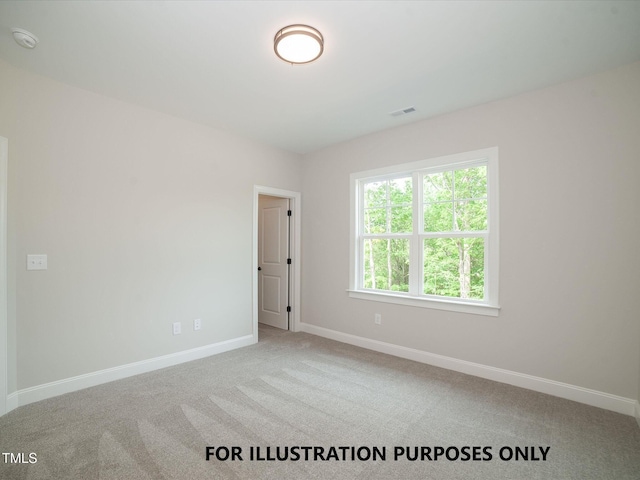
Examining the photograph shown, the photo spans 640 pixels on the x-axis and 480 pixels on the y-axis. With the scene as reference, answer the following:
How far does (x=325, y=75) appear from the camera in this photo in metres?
2.67

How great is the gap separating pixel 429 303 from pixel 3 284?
385 centimetres

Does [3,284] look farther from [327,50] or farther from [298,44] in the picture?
[327,50]

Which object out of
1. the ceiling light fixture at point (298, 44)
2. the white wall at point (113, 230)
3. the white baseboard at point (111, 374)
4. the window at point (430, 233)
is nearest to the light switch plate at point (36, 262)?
the white wall at point (113, 230)

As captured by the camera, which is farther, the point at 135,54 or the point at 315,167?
the point at 315,167

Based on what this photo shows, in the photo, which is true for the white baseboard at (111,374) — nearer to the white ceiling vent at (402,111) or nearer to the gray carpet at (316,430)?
the gray carpet at (316,430)

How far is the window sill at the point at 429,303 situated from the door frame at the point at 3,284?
134 inches

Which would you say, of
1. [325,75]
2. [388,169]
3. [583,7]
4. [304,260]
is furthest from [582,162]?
[304,260]

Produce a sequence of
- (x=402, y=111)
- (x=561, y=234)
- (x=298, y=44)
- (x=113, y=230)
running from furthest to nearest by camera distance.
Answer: (x=402, y=111)
(x=113, y=230)
(x=561, y=234)
(x=298, y=44)

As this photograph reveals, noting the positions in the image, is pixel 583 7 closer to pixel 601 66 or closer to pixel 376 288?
pixel 601 66

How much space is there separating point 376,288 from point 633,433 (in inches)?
99.7

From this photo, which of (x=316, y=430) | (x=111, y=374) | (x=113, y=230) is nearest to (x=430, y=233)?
(x=316, y=430)

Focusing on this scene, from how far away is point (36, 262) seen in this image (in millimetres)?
2643

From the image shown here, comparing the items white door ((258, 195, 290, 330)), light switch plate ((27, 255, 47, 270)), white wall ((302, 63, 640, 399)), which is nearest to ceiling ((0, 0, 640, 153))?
white wall ((302, 63, 640, 399))

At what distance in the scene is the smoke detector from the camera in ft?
6.93
